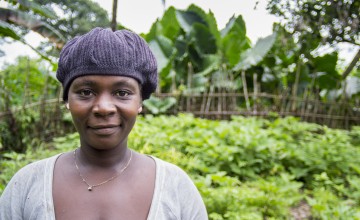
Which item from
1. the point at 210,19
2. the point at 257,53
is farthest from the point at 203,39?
the point at 257,53

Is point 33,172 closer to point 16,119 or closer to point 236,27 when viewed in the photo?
point 16,119

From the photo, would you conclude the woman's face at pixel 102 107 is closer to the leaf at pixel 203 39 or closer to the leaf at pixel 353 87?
the leaf at pixel 203 39

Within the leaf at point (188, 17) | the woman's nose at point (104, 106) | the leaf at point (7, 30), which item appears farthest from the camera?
the leaf at point (188, 17)

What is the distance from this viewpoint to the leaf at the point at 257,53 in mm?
8078

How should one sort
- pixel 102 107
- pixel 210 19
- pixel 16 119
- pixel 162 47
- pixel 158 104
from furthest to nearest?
pixel 210 19
pixel 162 47
pixel 158 104
pixel 16 119
pixel 102 107

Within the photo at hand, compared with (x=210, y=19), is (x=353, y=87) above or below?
below

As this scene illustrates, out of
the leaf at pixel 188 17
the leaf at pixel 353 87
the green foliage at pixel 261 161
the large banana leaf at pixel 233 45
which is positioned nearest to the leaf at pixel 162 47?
the leaf at pixel 188 17

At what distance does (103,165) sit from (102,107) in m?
0.24

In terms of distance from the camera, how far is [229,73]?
29.0 feet

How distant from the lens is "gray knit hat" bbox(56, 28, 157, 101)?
1.17 meters

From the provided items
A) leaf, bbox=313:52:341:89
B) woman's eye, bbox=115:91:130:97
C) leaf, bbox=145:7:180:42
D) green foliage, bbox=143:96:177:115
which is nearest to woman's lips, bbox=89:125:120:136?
woman's eye, bbox=115:91:130:97

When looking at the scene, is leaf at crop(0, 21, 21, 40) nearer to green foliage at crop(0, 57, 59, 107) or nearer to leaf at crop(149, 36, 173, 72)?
green foliage at crop(0, 57, 59, 107)

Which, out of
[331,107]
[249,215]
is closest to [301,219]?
[249,215]

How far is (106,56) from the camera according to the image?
117 centimetres
